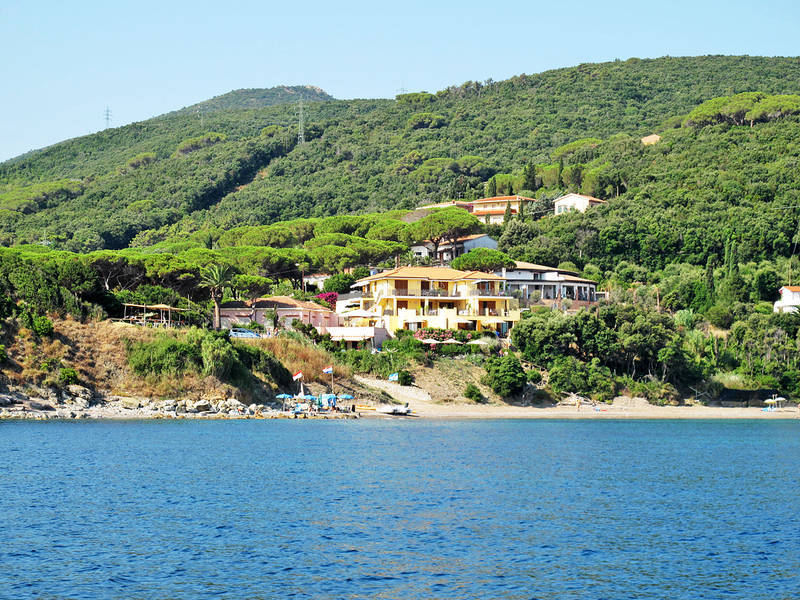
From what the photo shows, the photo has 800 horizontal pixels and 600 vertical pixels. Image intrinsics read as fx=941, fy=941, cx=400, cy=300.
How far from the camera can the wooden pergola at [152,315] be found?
6038 cm

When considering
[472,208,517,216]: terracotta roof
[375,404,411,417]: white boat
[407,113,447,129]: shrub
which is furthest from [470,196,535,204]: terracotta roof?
[407,113,447,129]: shrub

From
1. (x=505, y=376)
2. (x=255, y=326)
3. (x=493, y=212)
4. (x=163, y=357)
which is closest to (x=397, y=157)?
(x=493, y=212)

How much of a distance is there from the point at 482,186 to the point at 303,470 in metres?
99.1

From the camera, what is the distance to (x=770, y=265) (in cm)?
8219

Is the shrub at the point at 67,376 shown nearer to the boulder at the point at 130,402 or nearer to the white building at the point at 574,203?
the boulder at the point at 130,402

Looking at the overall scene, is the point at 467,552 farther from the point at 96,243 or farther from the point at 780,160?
the point at 96,243

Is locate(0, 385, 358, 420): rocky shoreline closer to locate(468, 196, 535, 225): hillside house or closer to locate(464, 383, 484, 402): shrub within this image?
locate(464, 383, 484, 402): shrub

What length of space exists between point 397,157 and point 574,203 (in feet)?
195

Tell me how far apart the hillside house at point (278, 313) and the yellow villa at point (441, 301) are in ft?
11.8

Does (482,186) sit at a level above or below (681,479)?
above

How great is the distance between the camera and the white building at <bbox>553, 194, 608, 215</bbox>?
10188 cm

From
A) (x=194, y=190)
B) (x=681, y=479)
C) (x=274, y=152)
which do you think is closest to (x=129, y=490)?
(x=681, y=479)

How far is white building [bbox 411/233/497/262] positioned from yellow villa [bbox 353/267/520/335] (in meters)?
17.9

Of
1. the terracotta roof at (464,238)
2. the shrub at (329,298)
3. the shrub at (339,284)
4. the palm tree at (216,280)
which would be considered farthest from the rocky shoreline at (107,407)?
the terracotta roof at (464,238)
